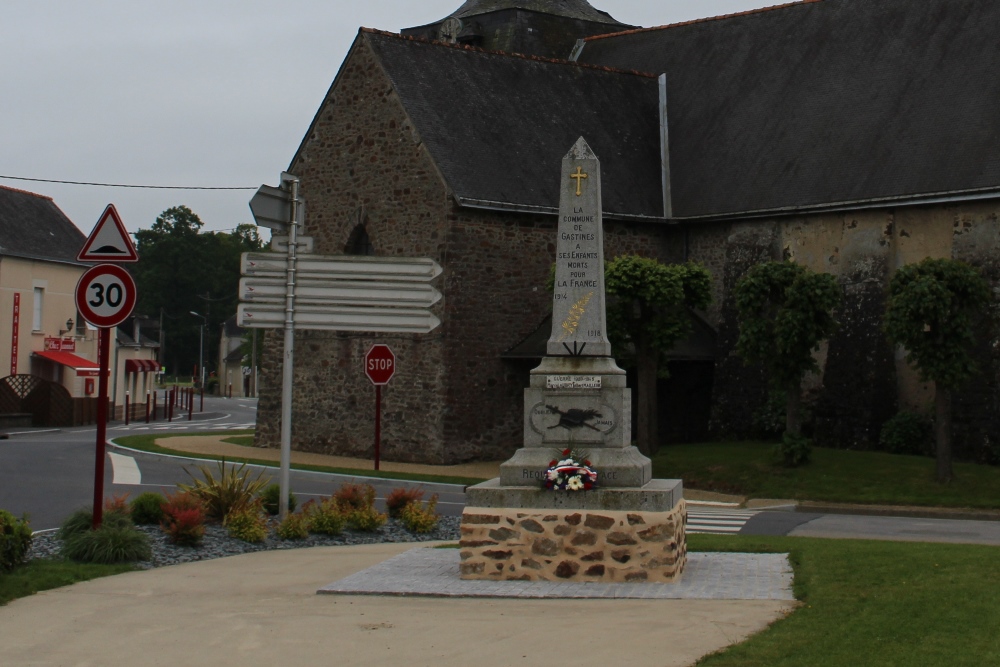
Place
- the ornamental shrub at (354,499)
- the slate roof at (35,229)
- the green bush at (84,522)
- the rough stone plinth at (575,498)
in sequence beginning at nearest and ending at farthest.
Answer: the rough stone plinth at (575,498), the green bush at (84,522), the ornamental shrub at (354,499), the slate roof at (35,229)

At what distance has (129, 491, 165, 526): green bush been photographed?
13.0m

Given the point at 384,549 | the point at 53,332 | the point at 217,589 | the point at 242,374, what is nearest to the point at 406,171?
the point at 384,549

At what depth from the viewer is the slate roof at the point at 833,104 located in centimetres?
2391

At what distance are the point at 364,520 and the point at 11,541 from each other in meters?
4.05

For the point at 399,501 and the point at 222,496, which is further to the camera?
the point at 399,501

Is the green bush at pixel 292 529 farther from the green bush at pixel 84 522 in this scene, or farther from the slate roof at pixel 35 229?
the slate roof at pixel 35 229

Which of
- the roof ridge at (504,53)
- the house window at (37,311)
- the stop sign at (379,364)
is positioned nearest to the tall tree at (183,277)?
the house window at (37,311)

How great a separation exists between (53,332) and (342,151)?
66.1 feet

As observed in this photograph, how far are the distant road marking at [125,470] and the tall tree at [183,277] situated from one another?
74751 millimetres

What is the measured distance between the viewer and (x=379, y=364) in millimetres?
22719

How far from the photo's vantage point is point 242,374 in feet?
316

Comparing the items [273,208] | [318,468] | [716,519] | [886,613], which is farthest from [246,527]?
[318,468]

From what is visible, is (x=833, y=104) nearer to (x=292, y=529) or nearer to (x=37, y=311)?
(x=292, y=529)

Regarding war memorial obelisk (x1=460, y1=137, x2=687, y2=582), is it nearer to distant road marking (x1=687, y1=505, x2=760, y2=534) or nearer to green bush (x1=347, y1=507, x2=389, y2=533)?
green bush (x1=347, y1=507, x2=389, y2=533)
